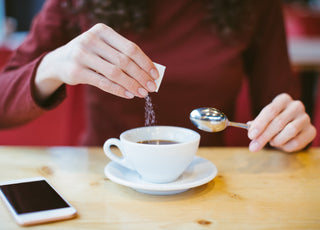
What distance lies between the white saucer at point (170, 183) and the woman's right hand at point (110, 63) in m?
0.16

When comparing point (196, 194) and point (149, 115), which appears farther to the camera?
point (149, 115)

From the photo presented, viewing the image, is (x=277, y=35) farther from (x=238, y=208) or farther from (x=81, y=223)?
(x=81, y=223)

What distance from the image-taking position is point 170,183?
750 millimetres

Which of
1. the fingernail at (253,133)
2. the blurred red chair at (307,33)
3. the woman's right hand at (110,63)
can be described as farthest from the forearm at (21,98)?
the blurred red chair at (307,33)

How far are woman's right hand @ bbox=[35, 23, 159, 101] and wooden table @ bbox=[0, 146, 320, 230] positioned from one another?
0.69 feet

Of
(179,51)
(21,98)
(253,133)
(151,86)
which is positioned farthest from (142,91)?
(179,51)

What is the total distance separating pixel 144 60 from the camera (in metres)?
0.75

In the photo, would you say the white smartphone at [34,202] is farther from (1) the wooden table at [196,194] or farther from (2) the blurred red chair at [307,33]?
(2) the blurred red chair at [307,33]

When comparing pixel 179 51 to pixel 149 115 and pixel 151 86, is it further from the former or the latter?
pixel 151 86

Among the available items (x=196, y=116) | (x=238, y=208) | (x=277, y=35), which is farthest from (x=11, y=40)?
(x=238, y=208)

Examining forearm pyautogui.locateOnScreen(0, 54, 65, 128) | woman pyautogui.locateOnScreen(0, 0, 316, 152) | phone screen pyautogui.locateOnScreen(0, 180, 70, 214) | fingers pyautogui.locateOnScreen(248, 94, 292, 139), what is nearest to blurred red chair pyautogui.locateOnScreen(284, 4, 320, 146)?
woman pyautogui.locateOnScreen(0, 0, 316, 152)

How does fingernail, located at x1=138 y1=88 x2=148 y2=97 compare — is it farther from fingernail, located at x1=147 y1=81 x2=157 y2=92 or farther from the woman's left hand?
the woman's left hand

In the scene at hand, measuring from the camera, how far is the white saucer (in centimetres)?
69

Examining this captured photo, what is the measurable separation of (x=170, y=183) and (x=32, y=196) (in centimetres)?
26
